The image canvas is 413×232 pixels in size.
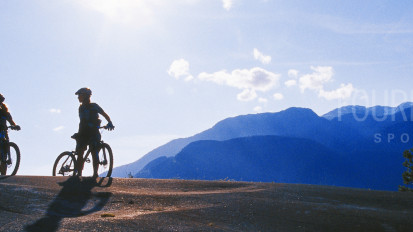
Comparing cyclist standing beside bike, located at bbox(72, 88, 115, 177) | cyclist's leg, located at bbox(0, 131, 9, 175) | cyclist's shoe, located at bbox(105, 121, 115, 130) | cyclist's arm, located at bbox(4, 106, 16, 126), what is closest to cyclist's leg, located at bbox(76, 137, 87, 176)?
cyclist standing beside bike, located at bbox(72, 88, 115, 177)

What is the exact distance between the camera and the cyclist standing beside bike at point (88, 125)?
30.5ft

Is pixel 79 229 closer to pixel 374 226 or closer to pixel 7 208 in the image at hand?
pixel 7 208

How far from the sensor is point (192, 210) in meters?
4.91


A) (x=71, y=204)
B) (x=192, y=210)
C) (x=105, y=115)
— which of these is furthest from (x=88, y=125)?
(x=192, y=210)

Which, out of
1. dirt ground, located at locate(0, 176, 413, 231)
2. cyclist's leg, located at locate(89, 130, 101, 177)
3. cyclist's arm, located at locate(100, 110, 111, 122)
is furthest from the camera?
cyclist's arm, located at locate(100, 110, 111, 122)

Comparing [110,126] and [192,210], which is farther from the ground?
[110,126]

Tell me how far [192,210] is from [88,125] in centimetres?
542

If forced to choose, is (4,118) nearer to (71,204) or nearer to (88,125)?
(88,125)

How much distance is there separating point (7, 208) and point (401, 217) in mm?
5426

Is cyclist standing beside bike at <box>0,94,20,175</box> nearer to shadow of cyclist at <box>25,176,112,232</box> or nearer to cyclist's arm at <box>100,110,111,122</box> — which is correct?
cyclist's arm at <box>100,110,111,122</box>

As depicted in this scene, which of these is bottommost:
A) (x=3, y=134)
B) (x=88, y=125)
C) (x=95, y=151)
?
(x=95, y=151)

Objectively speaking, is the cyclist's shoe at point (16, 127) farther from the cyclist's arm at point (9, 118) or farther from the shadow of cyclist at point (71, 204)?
the shadow of cyclist at point (71, 204)

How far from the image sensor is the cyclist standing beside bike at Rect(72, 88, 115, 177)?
930cm

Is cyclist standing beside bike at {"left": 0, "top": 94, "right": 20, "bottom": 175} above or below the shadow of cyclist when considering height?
above
